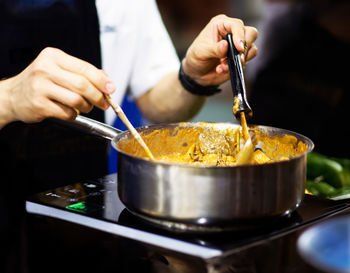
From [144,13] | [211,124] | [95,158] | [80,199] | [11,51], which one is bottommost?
[95,158]

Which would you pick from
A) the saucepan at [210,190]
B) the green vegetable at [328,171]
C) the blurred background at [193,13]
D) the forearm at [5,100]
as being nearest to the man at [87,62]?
the forearm at [5,100]

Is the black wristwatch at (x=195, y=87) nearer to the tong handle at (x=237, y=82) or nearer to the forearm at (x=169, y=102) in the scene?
the forearm at (x=169, y=102)

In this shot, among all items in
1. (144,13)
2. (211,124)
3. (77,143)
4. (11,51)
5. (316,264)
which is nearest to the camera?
(316,264)

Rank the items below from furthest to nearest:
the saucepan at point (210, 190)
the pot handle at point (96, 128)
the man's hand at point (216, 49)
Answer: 1. the man's hand at point (216, 49)
2. the pot handle at point (96, 128)
3. the saucepan at point (210, 190)

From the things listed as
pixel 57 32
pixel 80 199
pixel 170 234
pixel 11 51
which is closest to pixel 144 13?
pixel 57 32

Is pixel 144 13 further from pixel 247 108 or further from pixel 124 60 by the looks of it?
pixel 247 108

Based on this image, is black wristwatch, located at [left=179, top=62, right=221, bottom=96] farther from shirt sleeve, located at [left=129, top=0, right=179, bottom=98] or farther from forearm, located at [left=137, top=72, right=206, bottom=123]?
shirt sleeve, located at [left=129, top=0, right=179, bottom=98]

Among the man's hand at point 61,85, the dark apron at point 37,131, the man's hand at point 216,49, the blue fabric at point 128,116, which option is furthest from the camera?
the blue fabric at point 128,116

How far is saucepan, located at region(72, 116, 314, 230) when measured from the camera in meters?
0.79

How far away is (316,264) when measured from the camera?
1.35 ft

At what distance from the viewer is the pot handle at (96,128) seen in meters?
1.07

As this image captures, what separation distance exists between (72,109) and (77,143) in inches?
26.3

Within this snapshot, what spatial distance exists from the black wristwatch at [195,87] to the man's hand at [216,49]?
0.8 inches

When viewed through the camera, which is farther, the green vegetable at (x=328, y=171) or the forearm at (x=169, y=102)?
the forearm at (x=169, y=102)
